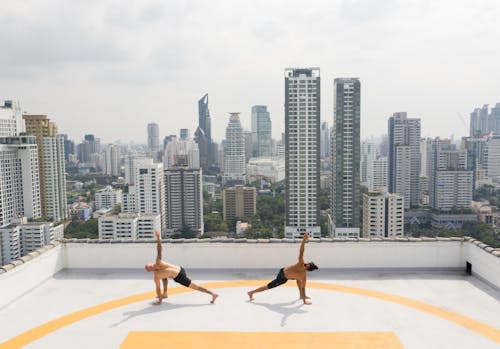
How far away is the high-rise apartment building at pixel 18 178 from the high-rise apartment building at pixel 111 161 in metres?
55.1

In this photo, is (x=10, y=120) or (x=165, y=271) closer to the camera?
(x=165, y=271)

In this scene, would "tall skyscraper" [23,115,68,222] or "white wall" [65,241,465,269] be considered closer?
"white wall" [65,241,465,269]

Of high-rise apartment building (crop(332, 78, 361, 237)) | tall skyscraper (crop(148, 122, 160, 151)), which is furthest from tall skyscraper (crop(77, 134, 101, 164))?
high-rise apartment building (crop(332, 78, 361, 237))

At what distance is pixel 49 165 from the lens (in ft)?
158

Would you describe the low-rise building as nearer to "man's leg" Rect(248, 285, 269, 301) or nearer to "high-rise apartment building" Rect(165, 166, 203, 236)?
"high-rise apartment building" Rect(165, 166, 203, 236)

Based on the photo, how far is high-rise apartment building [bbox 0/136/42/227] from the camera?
3938 cm

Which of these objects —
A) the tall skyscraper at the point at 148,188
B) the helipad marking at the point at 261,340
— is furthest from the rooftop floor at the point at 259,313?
the tall skyscraper at the point at 148,188

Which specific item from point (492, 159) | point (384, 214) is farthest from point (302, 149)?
point (492, 159)

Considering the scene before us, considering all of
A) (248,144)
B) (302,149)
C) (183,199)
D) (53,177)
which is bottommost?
(183,199)

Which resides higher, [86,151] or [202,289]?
[86,151]

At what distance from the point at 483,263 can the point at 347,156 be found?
33.6 metres

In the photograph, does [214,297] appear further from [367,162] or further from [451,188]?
[367,162]

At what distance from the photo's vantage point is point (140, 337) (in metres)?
4.01

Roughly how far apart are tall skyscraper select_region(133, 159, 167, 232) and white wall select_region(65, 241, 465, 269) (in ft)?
133
